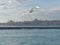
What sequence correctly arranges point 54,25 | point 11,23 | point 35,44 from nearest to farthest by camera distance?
point 35,44 → point 11,23 → point 54,25

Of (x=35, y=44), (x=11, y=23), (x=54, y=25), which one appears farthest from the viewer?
(x=54, y=25)

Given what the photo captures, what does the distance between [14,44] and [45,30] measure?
21487 mm

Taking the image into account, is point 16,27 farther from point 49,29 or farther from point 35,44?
point 35,44

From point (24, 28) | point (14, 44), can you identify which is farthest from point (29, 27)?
point (14, 44)

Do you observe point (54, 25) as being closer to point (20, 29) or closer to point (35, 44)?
point (20, 29)

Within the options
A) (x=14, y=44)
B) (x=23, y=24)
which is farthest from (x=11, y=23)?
(x=14, y=44)

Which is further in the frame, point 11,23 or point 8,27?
point 8,27

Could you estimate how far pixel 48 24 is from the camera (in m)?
34.2

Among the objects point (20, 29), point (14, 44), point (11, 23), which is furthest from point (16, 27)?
point (14, 44)

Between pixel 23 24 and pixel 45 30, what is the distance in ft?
13.8

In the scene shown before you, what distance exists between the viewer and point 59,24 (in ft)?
110

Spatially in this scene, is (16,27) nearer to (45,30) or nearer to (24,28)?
(24,28)

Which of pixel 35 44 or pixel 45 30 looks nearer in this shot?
pixel 35 44

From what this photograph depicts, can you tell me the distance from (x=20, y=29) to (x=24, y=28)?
24.4 inches
